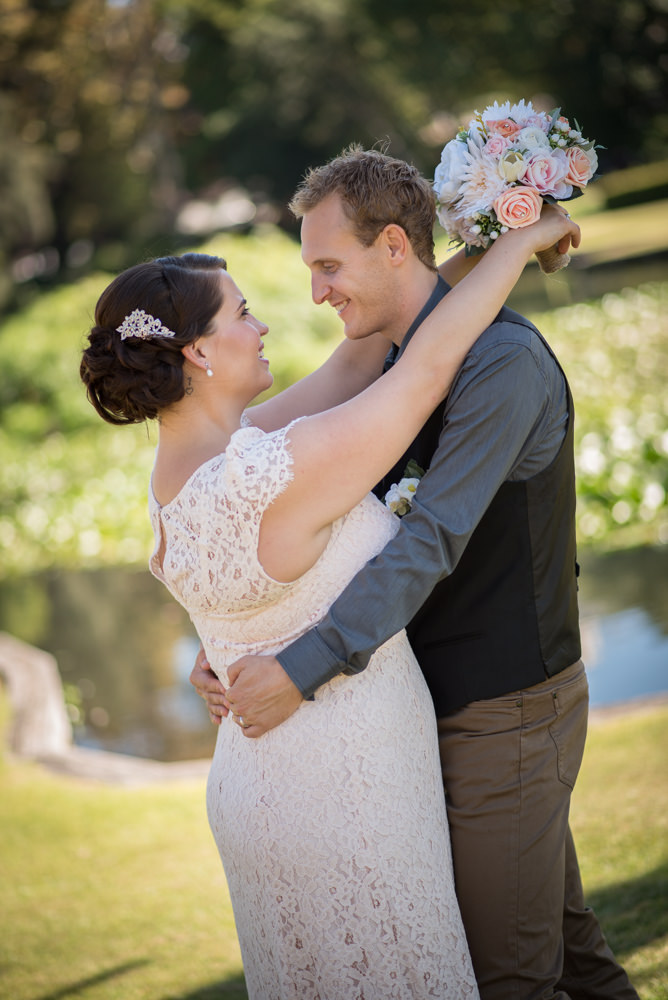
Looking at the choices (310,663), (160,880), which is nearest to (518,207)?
(310,663)

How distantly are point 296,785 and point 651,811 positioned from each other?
2729 millimetres

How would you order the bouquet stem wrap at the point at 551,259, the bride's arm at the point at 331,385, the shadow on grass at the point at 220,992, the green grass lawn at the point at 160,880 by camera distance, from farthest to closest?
the green grass lawn at the point at 160,880
the shadow on grass at the point at 220,992
the bride's arm at the point at 331,385
the bouquet stem wrap at the point at 551,259

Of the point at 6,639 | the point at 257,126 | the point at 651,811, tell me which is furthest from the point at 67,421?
the point at 257,126

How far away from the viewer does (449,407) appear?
2.36m

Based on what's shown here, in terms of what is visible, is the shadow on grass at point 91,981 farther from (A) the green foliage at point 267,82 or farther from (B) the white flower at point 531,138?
(A) the green foliage at point 267,82

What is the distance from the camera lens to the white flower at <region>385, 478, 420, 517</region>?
8.05 feet

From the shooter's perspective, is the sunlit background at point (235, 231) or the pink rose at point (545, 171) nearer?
the pink rose at point (545, 171)

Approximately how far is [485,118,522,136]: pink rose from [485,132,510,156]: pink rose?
22mm

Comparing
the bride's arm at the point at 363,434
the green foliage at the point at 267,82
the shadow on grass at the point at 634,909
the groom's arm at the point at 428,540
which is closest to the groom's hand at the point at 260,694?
the groom's arm at the point at 428,540

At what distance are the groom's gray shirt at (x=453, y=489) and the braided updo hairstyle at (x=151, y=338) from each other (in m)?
0.54

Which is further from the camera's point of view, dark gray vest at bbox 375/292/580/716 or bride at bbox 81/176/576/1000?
dark gray vest at bbox 375/292/580/716

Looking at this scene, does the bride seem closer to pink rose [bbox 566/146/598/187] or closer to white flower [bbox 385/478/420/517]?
white flower [bbox 385/478/420/517]

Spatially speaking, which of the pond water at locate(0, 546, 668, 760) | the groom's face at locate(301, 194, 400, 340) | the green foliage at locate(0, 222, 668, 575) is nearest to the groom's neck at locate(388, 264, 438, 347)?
the groom's face at locate(301, 194, 400, 340)

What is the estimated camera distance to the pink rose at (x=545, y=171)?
246 centimetres
